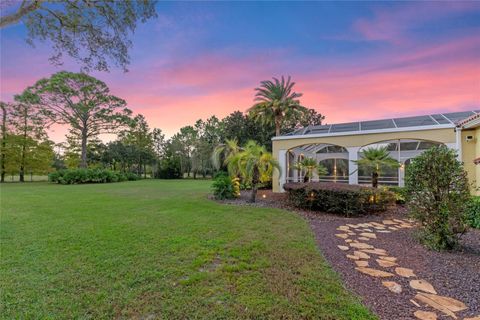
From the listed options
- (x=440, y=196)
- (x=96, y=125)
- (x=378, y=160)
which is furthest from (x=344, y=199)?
(x=96, y=125)

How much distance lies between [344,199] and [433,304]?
201 inches

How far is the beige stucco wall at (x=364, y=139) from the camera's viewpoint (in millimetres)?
9617

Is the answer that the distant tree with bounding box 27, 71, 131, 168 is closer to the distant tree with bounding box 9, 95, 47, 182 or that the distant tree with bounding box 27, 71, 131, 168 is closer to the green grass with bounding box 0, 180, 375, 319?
the distant tree with bounding box 9, 95, 47, 182

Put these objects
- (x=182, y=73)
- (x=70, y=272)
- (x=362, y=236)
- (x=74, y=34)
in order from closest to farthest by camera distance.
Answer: (x=70, y=272), (x=74, y=34), (x=362, y=236), (x=182, y=73)

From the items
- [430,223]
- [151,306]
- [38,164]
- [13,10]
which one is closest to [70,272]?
[151,306]

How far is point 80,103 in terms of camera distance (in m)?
26.0

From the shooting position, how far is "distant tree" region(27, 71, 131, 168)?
24312 mm

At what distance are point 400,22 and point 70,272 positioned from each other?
11.8 meters

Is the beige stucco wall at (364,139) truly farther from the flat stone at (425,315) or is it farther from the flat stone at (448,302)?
the flat stone at (425,315)

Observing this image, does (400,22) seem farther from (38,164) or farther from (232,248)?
(38,164)

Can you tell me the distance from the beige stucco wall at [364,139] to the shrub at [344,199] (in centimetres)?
395

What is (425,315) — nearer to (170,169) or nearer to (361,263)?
(361,263)

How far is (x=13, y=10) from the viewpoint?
13.2ft

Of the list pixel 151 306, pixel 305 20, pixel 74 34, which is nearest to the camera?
pixel 151 306
